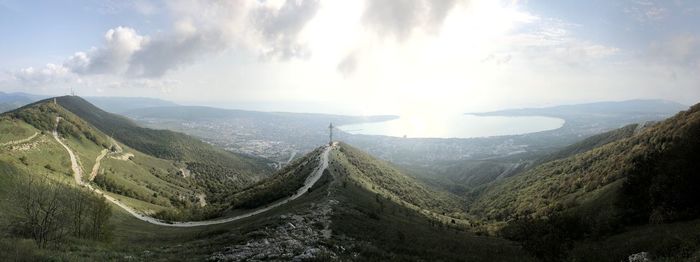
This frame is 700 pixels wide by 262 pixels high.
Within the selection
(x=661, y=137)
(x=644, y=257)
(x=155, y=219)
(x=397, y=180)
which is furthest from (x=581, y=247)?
(x=397, y=180)

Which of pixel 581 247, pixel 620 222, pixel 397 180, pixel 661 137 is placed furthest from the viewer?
pixel 397 180

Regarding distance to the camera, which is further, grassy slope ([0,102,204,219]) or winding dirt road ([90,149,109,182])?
winding dirt road ([90,149,109,182])

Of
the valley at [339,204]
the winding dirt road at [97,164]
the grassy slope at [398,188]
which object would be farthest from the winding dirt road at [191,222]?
the grassy slope at [398,188]

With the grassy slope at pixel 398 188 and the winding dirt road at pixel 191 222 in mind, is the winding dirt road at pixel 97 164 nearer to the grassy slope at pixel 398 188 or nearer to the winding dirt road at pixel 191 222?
the winding dirt road at pixel 191 222

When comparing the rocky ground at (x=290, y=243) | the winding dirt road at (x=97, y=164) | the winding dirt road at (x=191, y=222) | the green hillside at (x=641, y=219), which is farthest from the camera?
the winding dirt road at (x=97, y=164)

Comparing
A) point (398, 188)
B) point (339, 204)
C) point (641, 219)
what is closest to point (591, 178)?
point (641, 219)

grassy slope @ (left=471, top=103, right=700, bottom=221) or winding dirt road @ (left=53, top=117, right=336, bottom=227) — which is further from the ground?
grassy slope @ (left=471, top=103, right=700, bottom=221)

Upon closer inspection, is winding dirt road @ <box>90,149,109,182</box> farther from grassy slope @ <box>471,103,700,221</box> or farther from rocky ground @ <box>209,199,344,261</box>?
grassy slope @ <box>471,103,700,221</box>

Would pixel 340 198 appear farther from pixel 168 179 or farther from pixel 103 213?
pixel 168 179

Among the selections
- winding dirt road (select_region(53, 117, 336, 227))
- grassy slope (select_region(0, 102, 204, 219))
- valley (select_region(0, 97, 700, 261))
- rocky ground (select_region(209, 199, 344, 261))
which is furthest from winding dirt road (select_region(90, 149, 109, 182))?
rocky ground (select_region(209, 199, 344, 261))

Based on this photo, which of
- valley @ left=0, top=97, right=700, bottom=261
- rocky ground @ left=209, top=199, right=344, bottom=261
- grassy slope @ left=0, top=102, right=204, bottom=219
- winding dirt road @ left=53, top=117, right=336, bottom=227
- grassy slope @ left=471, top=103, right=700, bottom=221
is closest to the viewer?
rocky ground @ left=209, top=199, right=344, bottom=261

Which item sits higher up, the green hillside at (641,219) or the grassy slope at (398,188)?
the green hillside at (641,219)
